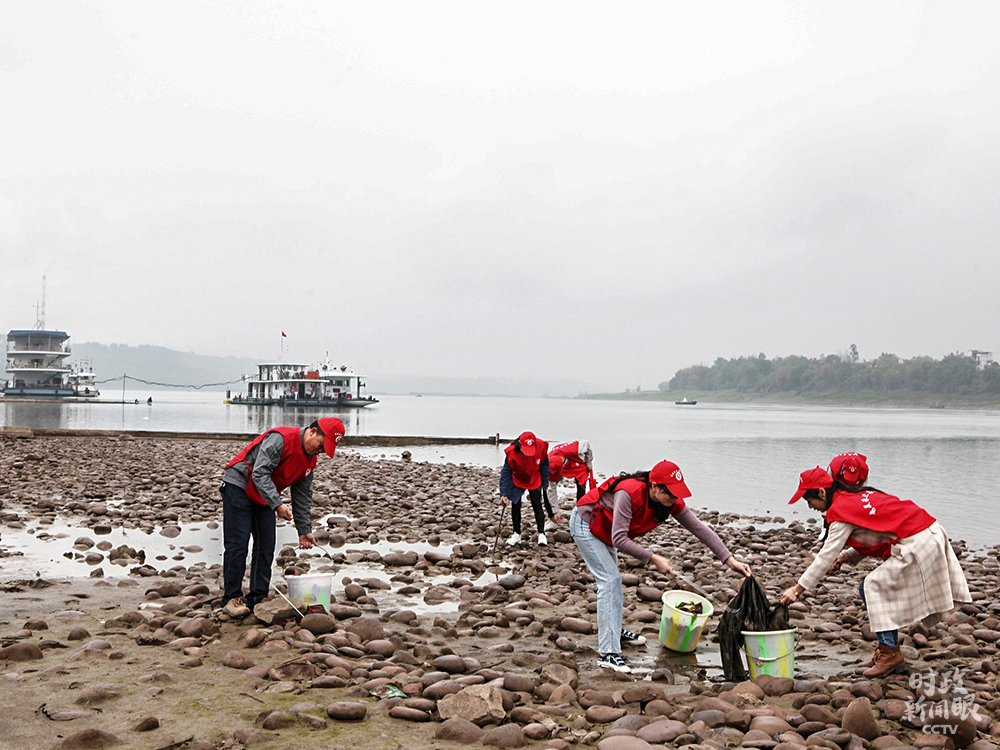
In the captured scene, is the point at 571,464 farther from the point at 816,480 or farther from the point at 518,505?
the point at 816,480

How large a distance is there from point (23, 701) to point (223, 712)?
1.19 meters

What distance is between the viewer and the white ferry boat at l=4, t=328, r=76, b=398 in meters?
82.0

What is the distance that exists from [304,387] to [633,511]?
80414mm

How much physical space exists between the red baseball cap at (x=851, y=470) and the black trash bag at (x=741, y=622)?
115cm

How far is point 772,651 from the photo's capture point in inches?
200

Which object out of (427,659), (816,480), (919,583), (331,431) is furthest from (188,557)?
(919,583)

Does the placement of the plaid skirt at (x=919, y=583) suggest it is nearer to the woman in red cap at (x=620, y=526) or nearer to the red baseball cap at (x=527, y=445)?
the woman in red cap at (x=620, y=526)

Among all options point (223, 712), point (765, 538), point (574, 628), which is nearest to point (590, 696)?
point (574, 628)

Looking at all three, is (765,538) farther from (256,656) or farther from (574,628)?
(256,656)

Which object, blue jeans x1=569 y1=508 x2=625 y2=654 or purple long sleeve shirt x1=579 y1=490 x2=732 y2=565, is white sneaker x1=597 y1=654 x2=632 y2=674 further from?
purple long sleeve shirt x1=579 y1=490 x2=732 y2=565

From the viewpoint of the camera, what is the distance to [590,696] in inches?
183

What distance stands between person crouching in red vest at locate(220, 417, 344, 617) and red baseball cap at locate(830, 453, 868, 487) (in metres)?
4.06

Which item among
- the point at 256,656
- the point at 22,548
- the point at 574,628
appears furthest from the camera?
the point at 22,548

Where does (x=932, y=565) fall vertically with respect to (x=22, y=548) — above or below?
above
